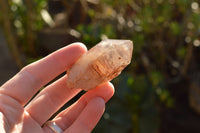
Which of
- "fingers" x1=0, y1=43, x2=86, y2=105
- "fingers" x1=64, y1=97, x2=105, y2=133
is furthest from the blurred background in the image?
"fingers" x1=64, y1=97, x2=105, y2=133

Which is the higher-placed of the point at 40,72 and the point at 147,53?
the point at 40,72

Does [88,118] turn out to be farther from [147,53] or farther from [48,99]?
[147,53]

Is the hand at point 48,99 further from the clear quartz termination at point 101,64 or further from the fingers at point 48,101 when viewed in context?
the clear quartz termination at point 101,64

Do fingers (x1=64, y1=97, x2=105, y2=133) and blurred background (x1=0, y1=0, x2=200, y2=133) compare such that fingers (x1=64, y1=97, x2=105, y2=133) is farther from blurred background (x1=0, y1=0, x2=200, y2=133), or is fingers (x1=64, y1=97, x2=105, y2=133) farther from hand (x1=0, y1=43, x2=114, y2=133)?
blurred background (x1=0, y1=0, x2=200, y2=133)

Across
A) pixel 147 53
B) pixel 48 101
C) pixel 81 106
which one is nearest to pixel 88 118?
pixel 81 106

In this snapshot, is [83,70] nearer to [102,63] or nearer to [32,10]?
[102,63]

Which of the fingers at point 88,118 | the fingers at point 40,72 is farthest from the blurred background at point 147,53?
the fingers at point 88,118
